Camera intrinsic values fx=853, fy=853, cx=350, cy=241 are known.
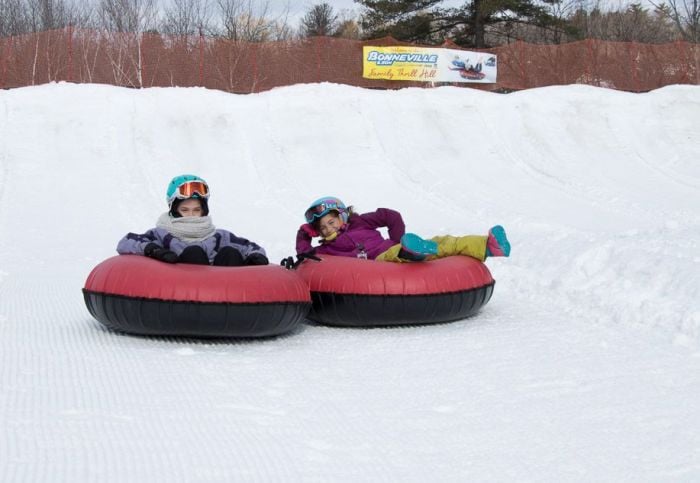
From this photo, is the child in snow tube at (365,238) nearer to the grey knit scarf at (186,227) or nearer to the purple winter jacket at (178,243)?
the purple winter jacket at (178,243)

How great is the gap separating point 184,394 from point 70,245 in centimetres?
607

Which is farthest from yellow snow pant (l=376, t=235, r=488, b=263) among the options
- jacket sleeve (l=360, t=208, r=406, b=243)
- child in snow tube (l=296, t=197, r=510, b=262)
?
jacket sleeve (l=360, t=208, r=406, b=243)

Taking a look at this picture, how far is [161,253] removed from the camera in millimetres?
4594

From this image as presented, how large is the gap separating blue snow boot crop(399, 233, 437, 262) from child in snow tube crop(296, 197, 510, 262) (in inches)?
2.1

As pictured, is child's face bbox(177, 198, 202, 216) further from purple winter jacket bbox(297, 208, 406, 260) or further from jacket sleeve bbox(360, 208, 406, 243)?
jacket sleeve bbox(360, 208, 406, 243)

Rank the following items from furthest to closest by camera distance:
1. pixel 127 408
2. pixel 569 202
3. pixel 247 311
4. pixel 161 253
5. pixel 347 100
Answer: pixel 347 100 < pixel 569 202 < pixel 161 253 < pixel 247 311 < pixel 127 408

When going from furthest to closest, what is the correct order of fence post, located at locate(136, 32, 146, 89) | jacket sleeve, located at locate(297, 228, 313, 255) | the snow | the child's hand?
fence post, located at locate(136, 32, 146, 89) → the child's hand → jacket sleeve, located at locate(297, 228, 313, 255) → the snow

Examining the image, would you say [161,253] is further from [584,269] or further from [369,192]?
[369,192]

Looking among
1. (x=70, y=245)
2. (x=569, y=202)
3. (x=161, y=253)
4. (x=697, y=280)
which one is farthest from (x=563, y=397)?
(x=569, y=202)

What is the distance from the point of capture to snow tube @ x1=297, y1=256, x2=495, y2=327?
15.9 ft

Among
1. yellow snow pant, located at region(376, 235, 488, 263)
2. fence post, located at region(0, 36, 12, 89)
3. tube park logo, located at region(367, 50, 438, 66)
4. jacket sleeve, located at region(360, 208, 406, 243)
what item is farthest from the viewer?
tube park logo, located at region(367, 50, 438, 66)

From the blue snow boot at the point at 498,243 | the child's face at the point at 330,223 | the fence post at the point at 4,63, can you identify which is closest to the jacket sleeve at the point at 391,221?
the child's face at the point at 330,223

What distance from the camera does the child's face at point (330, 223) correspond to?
5566mm

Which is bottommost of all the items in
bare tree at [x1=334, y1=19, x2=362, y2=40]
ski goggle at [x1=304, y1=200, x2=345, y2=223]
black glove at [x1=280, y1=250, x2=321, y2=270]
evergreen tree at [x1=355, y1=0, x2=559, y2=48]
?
black glove at [x1=280, y1=250, x2=321, y2=270]
